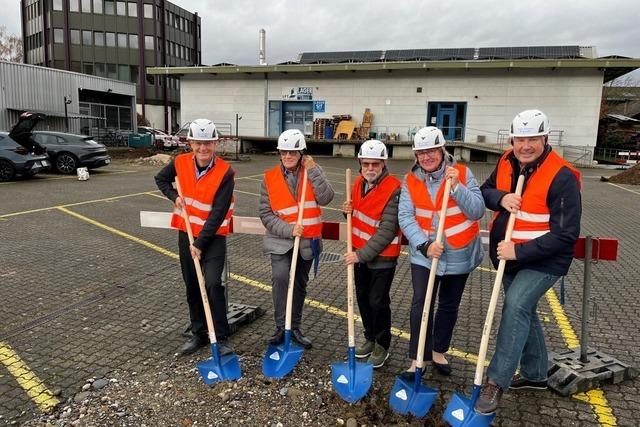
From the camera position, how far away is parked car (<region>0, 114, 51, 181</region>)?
1445cm

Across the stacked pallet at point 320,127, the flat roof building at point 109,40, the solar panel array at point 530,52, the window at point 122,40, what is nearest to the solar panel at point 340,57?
the stacked pallet at point 320,127

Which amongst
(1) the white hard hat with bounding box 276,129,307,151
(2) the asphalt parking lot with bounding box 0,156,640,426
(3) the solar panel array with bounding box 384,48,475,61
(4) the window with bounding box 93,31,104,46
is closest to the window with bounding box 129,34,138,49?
(4) the window with bounding box 93,31,104,46

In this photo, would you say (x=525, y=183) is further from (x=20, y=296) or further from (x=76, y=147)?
(x=76, y=147)

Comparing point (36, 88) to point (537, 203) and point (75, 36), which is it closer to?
point (75, 36)

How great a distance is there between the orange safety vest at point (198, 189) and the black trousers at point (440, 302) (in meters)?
1.64

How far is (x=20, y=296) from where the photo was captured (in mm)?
5293

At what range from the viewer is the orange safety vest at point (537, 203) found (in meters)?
2.91

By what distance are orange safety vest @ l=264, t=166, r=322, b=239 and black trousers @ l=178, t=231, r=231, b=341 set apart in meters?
0.56

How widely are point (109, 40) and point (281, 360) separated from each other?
180ft

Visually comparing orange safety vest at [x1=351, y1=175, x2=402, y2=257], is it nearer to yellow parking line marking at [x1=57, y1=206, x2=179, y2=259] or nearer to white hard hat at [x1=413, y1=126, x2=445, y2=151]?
white hard hat at [x1=413, y1=126, x2=445, y2=151]

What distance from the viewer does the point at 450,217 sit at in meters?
3.29

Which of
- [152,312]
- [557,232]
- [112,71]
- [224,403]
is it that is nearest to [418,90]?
[152,312]

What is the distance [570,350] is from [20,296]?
5.55 metres

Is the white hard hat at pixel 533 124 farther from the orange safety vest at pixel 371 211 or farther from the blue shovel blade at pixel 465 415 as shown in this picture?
the blue shovel blade at pixel 465 415
